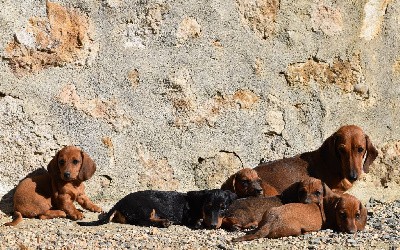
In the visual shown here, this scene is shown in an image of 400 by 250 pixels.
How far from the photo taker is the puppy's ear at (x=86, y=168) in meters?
7.91

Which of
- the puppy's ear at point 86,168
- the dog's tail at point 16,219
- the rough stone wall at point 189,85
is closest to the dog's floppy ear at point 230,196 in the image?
the rough stone wall at point 189,85

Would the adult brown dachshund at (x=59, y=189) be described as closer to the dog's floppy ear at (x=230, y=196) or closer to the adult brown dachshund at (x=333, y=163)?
the dog's floppy ear at (x=230, y=196)

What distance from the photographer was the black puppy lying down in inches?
301

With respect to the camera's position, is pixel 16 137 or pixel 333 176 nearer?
pixel 16 137

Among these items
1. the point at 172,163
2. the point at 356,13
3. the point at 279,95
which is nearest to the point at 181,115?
the point at 172,163

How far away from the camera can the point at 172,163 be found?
332 inches

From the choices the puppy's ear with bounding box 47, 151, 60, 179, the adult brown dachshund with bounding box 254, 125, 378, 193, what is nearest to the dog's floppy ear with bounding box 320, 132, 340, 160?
the adult brown dachshund with bounding box 254, 125, 378, 193

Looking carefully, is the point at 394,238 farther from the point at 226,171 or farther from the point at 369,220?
the point at 226,171

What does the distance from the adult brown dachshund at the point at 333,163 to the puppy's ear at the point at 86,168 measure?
1788mm

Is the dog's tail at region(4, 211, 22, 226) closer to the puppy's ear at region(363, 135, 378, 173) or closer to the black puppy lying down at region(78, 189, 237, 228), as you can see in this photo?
the black puppy lying down at region(78, 189, 237, 228)

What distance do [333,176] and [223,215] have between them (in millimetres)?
1714

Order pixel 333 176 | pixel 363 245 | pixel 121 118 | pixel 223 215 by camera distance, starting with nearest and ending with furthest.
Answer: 1. pixel 363 245
2. pixel 223 215
3. pixel 121 118
4. pixel 333 176

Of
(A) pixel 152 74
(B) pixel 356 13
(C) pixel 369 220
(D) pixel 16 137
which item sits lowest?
(C) pixel 369 220

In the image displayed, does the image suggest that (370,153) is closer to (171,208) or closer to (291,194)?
(291,194)
